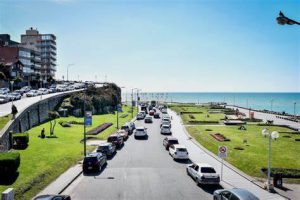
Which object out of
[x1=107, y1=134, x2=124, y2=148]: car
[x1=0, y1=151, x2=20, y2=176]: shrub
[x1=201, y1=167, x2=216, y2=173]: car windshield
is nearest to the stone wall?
[x1=0, y1=151, x2=20, y2=176]: shrub

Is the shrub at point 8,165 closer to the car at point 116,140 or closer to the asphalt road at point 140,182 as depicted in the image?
the asphalt road at point 140,182

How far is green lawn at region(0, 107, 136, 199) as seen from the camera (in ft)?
74.9

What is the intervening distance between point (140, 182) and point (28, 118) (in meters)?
27.6

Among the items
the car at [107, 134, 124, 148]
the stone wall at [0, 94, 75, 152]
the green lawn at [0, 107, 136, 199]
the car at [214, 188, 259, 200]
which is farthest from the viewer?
the car at [107, 134, 124, 148]

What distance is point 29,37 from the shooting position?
156m

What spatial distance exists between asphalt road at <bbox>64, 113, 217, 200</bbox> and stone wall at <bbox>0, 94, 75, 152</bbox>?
9740 mm

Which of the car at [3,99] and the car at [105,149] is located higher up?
the car at [3,99]

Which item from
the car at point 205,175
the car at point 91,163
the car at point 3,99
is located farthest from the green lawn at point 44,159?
the car at point 3,99

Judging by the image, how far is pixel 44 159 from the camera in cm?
3036

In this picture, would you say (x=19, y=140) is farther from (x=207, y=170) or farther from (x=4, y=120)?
(x=207, y=170)

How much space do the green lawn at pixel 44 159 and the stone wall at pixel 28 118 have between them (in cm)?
150

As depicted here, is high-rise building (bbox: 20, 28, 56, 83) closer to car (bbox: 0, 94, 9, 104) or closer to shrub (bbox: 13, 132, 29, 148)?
car (bbox: 0, 94, 9, 104)

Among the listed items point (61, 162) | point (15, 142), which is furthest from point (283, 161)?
point (15, 142)

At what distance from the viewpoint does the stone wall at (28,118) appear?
33.2 m
